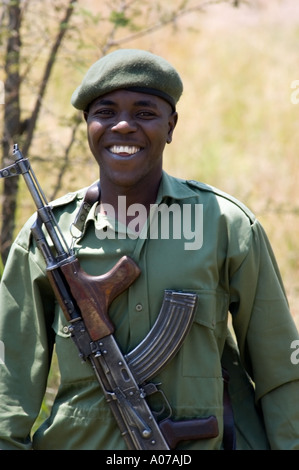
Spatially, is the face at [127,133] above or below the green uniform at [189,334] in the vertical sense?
above

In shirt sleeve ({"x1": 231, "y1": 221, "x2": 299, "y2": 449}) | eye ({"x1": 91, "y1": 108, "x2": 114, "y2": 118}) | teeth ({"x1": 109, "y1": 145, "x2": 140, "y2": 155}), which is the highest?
eye ({"x1": 91, "y1": 108, "x2": 114, "y2": 118})

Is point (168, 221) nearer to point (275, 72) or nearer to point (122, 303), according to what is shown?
point (122, 303)

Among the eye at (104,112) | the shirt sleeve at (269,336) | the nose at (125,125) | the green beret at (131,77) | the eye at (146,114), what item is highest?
the green beret at (131,77)

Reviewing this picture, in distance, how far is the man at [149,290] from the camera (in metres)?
2.66

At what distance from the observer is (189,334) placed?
8.77 feet

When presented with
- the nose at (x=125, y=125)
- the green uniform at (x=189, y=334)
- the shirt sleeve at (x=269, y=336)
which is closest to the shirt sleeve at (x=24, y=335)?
the green uniform at (x=189, y=334)

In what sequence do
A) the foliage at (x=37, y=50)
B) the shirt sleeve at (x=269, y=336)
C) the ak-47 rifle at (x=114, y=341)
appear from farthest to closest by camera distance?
the foliage at (x=37, y=50)
the shirt sleeve at (x=269, y=336)
the ak-47 rifle at (x=114, y=341)

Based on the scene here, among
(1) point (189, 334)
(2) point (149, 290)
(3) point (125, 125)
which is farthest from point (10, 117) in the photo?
(1) point (189, 334)

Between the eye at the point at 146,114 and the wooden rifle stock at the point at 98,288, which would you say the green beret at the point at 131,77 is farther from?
the wooden rifle stock at the point at 98,288

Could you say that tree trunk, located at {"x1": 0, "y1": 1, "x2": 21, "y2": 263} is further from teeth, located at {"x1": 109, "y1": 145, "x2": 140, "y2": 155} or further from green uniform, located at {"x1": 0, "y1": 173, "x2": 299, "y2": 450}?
teeth, located at {"x1": 109, "y1": 145, "x2": 140, "y2": 155}

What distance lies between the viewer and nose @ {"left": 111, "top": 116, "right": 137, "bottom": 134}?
2.61 m

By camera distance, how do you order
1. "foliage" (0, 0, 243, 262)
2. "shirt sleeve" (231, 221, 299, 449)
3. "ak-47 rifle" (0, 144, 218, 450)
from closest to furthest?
"ak-47 rifle" (0, 144, 218, 450), "shirt sleeve" (231, 221, 299, 449), "foliage" (0, 0, 243, 262)

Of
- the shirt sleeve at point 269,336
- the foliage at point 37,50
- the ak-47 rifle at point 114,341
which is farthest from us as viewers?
the foliage at point 37,50

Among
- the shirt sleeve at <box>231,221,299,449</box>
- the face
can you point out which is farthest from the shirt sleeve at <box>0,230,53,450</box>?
the shirt sleeve at <box>231,221,299,449</box>
